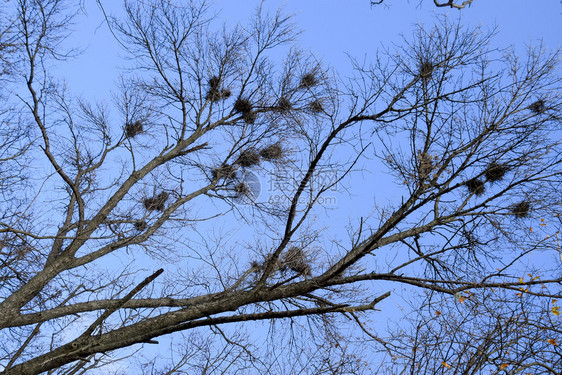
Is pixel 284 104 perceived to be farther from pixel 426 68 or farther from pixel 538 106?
pixel 538 106

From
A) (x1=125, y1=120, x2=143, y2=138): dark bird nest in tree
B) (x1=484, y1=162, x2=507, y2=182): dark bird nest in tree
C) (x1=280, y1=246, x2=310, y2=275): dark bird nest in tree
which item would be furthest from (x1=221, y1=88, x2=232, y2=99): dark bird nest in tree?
(x1=484, y1=162, x2=507, y2=182): dark bird nest in tree

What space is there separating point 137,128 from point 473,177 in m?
5.64

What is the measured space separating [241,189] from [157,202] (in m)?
1.39

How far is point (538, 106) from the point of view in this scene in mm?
6016

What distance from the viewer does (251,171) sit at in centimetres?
827

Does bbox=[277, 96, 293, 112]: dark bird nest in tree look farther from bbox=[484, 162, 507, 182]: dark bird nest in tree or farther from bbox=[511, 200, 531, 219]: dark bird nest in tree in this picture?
bbox=[511, 200, 531, 219]: dark bird nest in tree

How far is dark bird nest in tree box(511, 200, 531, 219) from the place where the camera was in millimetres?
5910

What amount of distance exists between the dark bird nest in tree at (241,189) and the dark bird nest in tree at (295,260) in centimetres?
290

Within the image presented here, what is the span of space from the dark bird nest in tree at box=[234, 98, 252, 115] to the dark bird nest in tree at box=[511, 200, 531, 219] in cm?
446

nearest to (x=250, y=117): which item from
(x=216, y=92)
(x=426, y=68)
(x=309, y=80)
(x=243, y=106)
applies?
(x=243, y=106)

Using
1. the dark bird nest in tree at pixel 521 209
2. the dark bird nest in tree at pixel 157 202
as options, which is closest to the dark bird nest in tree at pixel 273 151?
the dark bird nest in tree at pixel 157 202

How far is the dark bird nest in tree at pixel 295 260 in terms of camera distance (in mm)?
5340

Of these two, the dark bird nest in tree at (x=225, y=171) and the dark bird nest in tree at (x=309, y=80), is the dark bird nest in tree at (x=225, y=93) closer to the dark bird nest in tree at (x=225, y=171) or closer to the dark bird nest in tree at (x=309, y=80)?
the dark bird nest in tree at (x=225, y=171)

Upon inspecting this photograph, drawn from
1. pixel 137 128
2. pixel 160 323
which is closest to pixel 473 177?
pixel 160 323
